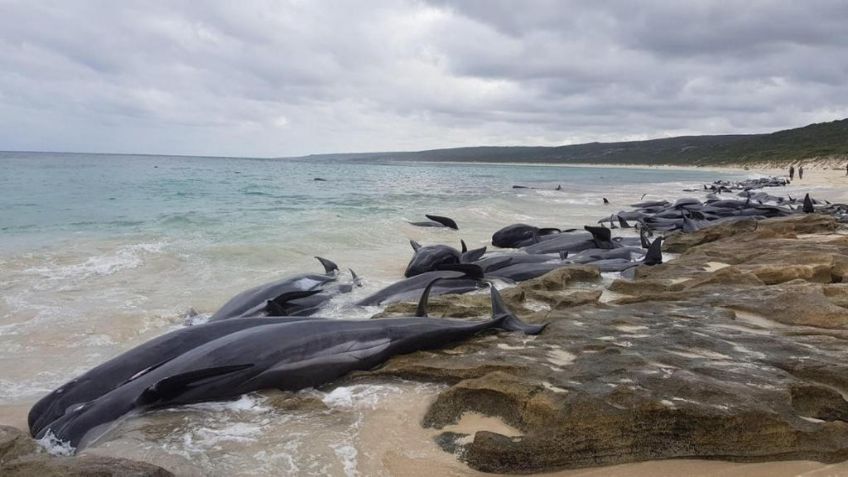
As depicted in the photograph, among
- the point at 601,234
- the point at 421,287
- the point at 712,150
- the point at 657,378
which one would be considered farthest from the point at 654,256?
the point at 712,150

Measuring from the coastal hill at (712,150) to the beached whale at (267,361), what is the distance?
214 ft

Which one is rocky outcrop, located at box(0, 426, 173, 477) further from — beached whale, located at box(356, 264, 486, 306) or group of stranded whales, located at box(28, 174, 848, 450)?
beached whale, located at box(356, 264, 486, 306)

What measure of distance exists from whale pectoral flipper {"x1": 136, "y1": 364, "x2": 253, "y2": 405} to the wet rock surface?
1.15m

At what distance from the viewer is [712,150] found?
120 m

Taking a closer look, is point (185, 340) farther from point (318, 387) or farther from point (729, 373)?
point (729, 373)

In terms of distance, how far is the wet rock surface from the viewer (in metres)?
2.96

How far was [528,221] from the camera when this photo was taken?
63.8 feet

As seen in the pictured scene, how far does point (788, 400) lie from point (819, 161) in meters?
68.7

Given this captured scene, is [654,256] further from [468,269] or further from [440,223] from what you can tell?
[440,223]

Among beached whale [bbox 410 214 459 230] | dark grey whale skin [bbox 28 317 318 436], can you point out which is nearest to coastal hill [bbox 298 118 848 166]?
beached whale [bbox 410 214 459 230]

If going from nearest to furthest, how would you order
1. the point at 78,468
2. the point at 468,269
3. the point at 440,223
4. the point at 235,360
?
the point at 78,468, the point at 235,360, the point at 468,269, the point at 440,223

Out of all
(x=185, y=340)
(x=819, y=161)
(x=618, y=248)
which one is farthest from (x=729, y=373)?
(x=819, y=161)

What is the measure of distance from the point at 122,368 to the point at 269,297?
260 cm

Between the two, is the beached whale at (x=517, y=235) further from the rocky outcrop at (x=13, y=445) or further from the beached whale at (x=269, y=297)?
the rocky outcrop at (x=13, y=445)
